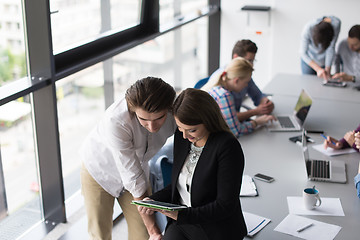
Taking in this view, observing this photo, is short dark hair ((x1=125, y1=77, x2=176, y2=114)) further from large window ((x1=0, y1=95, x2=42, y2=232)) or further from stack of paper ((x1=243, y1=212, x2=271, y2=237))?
large window ((x1=0, y1=95, x2=42, y2=232))

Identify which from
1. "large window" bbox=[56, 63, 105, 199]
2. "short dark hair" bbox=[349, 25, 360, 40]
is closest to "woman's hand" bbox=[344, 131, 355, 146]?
"short dark hair" bbox=[349, 25, 360, 40]

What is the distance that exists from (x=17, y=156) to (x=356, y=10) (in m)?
4.75

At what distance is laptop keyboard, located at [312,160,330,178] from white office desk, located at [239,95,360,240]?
0.22 feet

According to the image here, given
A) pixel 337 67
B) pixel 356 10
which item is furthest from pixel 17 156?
pixel 356 10

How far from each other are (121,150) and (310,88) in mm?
2794

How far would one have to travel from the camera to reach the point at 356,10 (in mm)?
6102

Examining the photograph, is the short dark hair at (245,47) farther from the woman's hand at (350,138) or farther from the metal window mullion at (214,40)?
the metal window mullion at (214,40)

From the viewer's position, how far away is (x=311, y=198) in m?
2.51

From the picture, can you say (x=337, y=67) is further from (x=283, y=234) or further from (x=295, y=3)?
(x=283, y=234)

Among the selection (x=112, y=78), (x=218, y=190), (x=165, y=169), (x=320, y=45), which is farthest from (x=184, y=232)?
(x=320, y=45)

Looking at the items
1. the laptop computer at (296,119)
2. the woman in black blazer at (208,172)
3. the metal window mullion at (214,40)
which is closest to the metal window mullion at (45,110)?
the woman in black blazer at (208,172)

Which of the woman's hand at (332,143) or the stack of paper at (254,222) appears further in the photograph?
the woman's hand at (332,143)

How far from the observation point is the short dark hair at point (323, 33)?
4.70 m

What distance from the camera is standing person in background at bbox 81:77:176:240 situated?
7.27 ft
